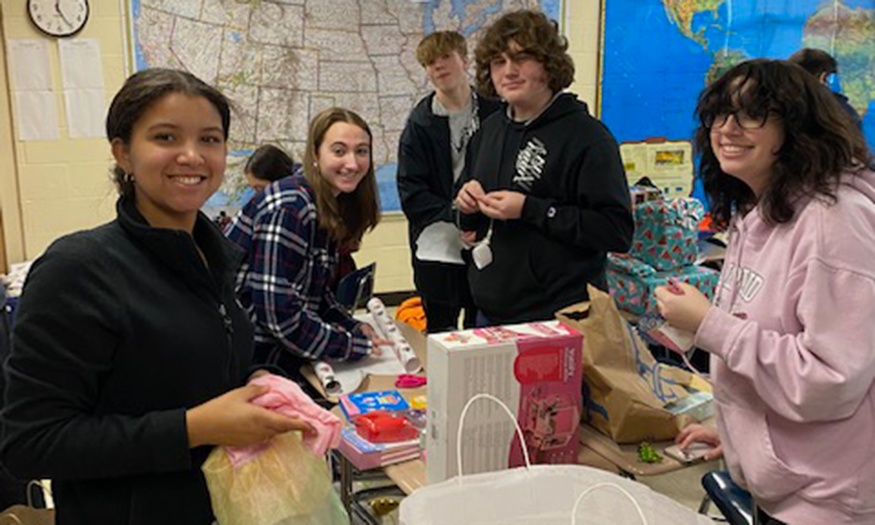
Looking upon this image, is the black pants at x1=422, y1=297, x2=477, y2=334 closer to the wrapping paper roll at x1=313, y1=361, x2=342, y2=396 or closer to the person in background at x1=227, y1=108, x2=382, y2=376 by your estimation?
the person in background at x1=227, y1=108, x2=382, y2=376

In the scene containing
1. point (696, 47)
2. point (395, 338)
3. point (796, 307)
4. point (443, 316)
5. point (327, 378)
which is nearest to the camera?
point (796, 307)

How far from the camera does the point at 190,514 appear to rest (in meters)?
1.18

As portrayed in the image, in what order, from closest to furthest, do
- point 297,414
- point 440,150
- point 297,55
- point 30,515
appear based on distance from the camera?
point 297,414 → point 30,515 → point 440,150 → point 297,55

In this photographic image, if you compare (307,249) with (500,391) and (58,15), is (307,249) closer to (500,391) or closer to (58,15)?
(500,391)

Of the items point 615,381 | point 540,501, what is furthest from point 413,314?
point 540,501

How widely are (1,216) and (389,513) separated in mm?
2831

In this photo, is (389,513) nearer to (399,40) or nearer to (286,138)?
(286,138)

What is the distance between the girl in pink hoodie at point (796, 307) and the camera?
4.19 feet

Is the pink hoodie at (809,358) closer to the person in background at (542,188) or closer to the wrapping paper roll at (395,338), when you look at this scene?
the person in background at (542,188)

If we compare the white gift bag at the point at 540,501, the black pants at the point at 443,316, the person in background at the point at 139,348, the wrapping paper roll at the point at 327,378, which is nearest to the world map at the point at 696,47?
the black pants at the point at 443,316

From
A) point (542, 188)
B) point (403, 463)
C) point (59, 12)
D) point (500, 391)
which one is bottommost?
point (403, 463)

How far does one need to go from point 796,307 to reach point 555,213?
85 cm

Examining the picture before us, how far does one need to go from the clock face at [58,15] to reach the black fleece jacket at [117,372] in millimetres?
3331

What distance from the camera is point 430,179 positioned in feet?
9.70
